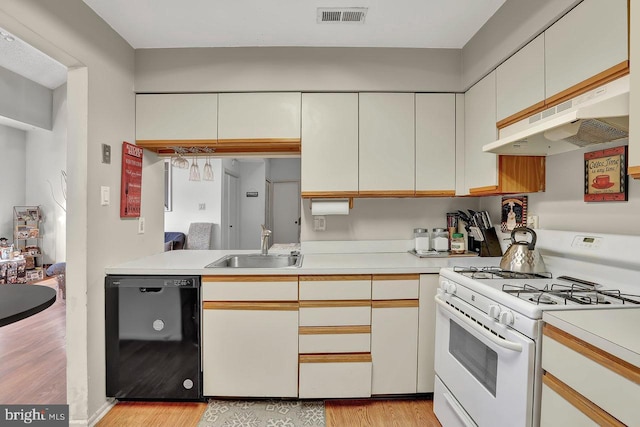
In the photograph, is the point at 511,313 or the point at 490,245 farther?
the point at 490,245

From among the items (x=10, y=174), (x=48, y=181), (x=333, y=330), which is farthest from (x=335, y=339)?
(x=10, y=174)

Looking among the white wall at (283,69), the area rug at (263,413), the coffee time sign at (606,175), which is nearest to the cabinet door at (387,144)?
the white wall at (283,69)

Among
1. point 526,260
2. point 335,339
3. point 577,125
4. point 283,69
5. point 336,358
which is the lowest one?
point 336,358

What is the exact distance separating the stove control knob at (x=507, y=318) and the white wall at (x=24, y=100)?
20.6 feet

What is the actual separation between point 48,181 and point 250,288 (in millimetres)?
5698

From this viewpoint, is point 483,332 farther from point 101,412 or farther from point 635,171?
point 101,412

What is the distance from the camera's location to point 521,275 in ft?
5.25

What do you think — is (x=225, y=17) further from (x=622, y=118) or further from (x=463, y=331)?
(x=463, y=331)

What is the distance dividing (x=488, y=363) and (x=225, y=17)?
2.28 meters

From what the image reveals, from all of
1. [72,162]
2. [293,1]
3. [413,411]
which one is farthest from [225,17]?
[413,411]

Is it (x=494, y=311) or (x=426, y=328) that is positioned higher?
(x=494, y=311)

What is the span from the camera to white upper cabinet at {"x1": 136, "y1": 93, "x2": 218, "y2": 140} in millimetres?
2148

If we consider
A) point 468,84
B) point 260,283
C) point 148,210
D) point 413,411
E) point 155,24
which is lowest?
point 413,411

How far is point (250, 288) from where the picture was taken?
1844 millimetres
